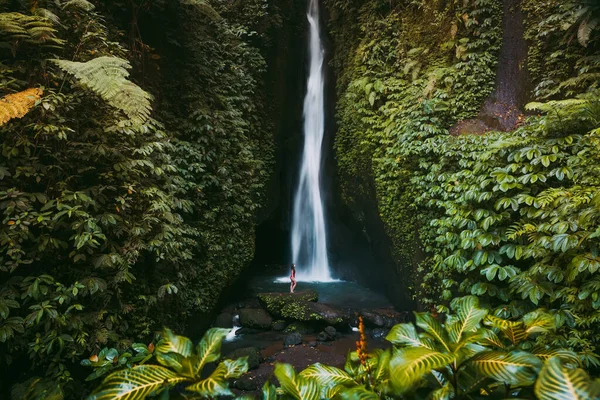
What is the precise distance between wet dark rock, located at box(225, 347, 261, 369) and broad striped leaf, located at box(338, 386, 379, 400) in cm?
525

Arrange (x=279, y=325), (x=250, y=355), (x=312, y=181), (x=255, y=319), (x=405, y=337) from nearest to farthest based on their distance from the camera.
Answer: (x=405, y=337) < (x=250, y=355) < (x=279, y=325) < (x=255, y=319) < (x=312, y=181)

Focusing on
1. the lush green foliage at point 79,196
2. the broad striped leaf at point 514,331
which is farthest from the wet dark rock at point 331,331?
the broad striped leaf at point 514,331

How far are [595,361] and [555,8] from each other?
5.55 metres

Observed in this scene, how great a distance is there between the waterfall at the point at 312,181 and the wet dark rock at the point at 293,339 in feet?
18.4

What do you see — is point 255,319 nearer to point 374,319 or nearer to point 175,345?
point 374,319

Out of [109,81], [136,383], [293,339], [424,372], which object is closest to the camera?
[424,372]

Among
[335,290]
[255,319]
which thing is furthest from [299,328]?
[335,290]

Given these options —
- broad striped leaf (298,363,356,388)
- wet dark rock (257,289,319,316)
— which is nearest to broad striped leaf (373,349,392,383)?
broad striped leaf (298,363,356,388)

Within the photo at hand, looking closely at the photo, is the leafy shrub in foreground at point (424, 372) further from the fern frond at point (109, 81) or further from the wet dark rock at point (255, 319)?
the wet dark rock at point (255, 319)

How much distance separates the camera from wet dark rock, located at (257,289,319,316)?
8.11 meters

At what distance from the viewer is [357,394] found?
128 cm

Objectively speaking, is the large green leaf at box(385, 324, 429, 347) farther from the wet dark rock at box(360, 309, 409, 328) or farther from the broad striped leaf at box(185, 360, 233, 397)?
the wet dark rock at box(360, 309, 409, 328)

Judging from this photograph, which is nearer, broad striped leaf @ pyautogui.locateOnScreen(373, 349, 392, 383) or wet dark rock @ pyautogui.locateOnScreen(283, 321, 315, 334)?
broad striped leaf @ pyautogui.locateOnScreen(373, 349, 392, 383)

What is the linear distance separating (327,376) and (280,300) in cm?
699
